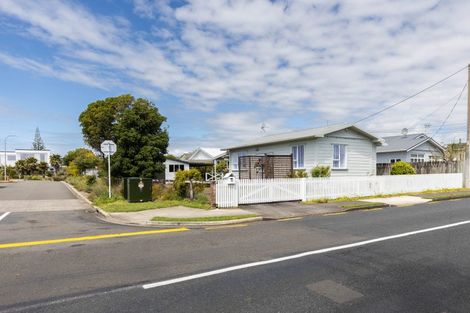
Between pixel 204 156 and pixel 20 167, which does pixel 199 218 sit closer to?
pixel 204 156

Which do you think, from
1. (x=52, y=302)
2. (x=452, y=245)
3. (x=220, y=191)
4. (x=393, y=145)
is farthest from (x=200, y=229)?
(x=393, y=145)

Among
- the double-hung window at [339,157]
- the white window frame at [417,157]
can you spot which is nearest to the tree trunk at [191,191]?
the double-hung window at [339,157]

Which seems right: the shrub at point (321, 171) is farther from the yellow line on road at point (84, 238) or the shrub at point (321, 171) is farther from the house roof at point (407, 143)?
the house roof at point (407, 143)

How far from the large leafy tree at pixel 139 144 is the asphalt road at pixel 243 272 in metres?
17.0

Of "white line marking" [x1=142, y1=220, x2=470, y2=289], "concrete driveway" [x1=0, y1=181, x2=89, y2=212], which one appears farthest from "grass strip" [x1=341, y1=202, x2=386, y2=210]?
"concrete driveway" [x1=0, y1=181, x2=89, y2=212]

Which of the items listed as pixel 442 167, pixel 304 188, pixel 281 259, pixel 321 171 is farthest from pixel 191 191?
pixel 442 167

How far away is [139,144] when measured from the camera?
2695 cm

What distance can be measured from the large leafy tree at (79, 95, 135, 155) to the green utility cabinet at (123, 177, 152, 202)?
2524cm

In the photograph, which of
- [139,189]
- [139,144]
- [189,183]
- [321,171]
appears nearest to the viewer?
[189,183]

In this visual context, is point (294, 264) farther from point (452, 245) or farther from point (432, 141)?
point (432, 141)

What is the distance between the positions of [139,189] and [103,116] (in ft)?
85.1

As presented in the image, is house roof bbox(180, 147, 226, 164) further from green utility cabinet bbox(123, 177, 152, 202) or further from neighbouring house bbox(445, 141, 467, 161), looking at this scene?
green utility cabinet bbox(123, 177, 152, 202)

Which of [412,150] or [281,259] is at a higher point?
[412,150]

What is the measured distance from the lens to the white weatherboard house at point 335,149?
70.8ft
